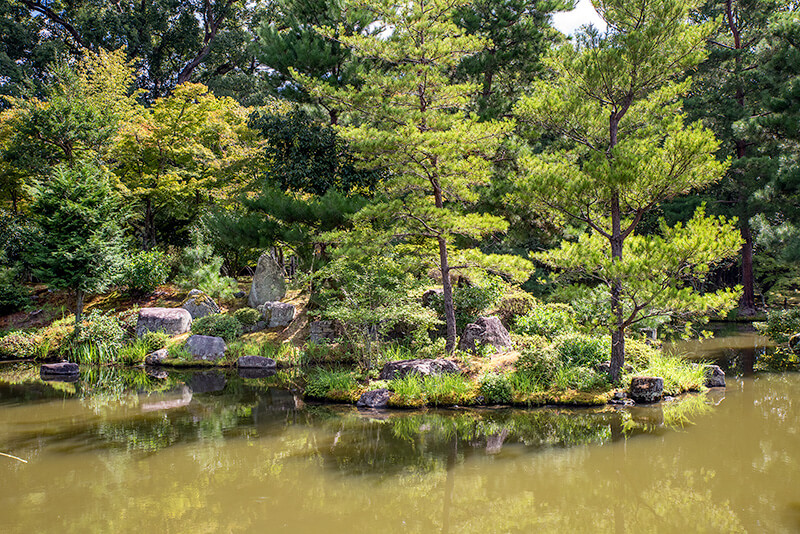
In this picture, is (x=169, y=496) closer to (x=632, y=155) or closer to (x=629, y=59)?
(x=632, y=155)

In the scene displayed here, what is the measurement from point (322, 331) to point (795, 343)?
10.9 metres

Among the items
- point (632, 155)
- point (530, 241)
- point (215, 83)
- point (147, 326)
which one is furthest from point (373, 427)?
point (215, 83)

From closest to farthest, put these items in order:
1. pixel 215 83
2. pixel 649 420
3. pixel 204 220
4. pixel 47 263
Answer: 1. pixel 649 420
2. pixel 47 263
3. pixel 204 220
4. pixel 215 83

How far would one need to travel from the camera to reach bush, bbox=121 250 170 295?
15992 mm

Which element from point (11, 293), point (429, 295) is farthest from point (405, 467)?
point (11, 293)

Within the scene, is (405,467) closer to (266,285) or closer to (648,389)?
(648,389)

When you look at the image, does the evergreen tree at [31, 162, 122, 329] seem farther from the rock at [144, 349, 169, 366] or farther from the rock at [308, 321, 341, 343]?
the rock at [308, 321, 341, 343]

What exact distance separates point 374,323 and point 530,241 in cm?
850

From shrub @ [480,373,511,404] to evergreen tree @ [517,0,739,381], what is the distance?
5.89 feet

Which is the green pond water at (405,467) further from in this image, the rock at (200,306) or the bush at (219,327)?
the rock at (200,306)

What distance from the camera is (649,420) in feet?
23.3

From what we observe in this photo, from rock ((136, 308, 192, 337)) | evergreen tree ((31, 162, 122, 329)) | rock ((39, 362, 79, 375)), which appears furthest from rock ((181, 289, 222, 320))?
rock ((39, 362, 79, 375))

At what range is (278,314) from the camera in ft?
46.3

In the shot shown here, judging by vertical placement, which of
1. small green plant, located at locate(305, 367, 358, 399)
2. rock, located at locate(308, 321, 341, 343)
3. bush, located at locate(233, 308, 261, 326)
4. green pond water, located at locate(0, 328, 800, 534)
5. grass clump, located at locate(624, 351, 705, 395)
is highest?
bush, located at locate(233, 308, 261, 326)
